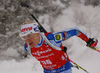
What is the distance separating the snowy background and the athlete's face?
1.10 m

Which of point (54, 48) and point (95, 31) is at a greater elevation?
point (54, 48)

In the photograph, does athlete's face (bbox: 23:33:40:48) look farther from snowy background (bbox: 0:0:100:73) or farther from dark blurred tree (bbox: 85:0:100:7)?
dark blurred tree (bbox: 85:0:100:7)

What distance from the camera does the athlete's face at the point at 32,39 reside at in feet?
2.84

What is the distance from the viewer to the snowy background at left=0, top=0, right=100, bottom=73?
1.94 meters

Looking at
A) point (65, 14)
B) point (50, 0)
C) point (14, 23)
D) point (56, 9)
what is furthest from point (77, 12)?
point (14, 23)

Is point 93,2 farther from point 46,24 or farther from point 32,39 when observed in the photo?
point 32,39

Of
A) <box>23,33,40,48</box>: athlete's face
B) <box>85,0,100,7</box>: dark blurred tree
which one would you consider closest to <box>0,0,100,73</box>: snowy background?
<box>85,0,100,7</box>: dark blurred tree

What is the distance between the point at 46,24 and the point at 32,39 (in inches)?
53.6

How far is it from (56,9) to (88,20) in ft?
2.09

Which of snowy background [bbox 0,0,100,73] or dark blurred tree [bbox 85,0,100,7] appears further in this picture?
dark blurred tree [bbox 85,0,100,7]

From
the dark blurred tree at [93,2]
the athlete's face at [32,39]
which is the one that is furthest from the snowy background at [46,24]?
the athlete's face at [32,39]

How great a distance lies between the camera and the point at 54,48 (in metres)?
0.91

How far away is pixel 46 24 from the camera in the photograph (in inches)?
87.1

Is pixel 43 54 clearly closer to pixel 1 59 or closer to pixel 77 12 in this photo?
pixel 1 59
